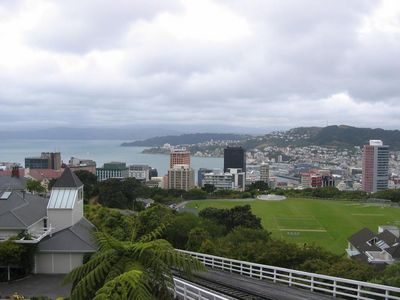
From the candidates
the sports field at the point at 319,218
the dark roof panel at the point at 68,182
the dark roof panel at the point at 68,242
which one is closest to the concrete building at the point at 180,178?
the sports field at the point at 319,218

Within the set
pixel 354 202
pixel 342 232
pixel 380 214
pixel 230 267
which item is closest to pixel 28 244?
pixel 230 267

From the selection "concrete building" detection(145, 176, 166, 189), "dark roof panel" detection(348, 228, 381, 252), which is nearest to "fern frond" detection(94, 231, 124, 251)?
"dark roof panel" detection(348, 228, 381, 252)

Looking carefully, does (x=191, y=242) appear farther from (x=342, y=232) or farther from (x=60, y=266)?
(x=342, y=232)

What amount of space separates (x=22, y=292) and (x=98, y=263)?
9918mm

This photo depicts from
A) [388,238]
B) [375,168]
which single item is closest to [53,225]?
[388,238]

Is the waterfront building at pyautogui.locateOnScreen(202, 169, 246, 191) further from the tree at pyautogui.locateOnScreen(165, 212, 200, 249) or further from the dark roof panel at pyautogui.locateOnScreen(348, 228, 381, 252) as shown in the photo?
the tree at pyautogui.locateOnScreen(165, 212, 200, 249)

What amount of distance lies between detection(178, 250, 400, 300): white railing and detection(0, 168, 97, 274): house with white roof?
17.0 ft

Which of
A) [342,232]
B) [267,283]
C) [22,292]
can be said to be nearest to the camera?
[267,283]

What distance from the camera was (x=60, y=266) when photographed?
20.6m

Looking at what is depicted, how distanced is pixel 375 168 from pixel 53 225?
182m

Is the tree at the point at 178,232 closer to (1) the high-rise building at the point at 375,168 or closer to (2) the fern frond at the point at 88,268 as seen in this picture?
(2) the fern frond at the point at 88,268

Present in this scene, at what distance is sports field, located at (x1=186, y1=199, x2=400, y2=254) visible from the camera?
49.6m

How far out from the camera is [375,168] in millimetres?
188750

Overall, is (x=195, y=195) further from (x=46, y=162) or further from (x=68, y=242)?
(x=46, y=162)
